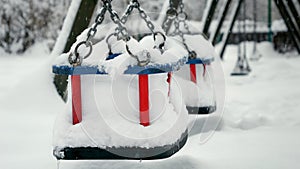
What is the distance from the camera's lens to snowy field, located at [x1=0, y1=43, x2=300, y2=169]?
213cm

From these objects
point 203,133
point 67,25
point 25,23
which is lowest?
point 203,133

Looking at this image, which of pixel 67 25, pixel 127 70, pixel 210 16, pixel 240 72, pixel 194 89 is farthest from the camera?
pixel 240 72

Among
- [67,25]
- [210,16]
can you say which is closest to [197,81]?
[67,25]

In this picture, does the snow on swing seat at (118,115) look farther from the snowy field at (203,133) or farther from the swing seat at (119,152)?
the snowy field at (203,133)

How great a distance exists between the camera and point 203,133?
2877mm

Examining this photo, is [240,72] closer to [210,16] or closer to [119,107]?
[210,16]

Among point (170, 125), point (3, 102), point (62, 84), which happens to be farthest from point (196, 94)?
point (3, 102)

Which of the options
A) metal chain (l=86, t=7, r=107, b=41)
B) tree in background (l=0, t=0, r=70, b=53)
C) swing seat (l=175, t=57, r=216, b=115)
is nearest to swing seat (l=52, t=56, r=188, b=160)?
metal chain (l=86, t=7, r=107, b=41)

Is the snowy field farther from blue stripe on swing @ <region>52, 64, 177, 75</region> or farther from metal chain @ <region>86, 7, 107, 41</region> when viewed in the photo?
metal chain @ <region>86, 7, 107, 41</region>

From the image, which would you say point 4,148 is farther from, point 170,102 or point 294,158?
Result: point 294,158

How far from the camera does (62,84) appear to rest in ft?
11.0

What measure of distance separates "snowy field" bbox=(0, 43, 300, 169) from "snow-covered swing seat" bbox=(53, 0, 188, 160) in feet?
1.08

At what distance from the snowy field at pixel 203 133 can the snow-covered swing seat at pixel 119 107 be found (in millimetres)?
329

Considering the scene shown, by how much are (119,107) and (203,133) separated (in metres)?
1.19
